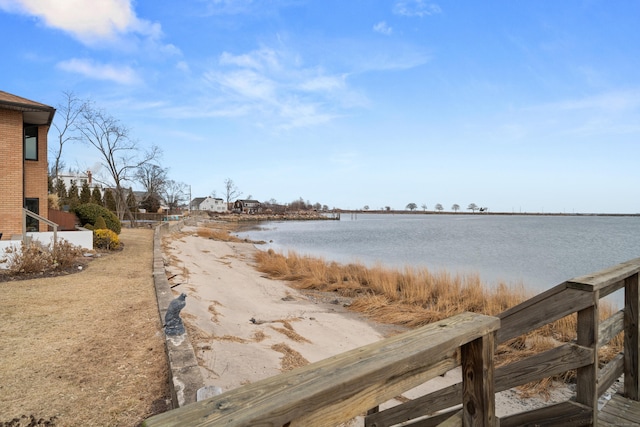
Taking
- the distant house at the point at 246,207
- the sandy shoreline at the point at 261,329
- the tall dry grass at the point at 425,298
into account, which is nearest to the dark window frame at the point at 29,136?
the sandy shoreline at the point at 261,329

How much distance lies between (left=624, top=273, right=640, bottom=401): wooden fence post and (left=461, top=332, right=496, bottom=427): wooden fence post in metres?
2.28

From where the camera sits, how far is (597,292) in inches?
92.0

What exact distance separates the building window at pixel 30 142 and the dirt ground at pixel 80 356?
929 centimetres

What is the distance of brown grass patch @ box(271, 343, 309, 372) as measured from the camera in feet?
18.0

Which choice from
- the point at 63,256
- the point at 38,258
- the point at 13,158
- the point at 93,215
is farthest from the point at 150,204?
the point at 38,258

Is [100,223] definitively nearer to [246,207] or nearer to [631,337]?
[631,337]

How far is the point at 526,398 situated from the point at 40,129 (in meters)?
19.0

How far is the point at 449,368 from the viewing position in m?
1.48

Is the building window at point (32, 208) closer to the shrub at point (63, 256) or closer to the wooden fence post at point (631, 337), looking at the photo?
the shrub at point (63, 256)

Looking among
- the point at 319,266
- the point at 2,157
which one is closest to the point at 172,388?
the point at 319,266

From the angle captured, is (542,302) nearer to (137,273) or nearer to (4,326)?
(4,326)

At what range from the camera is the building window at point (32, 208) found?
14720 millimetres

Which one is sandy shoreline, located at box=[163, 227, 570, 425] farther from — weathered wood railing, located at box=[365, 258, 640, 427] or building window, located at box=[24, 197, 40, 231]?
building window, located at box=[24, 197, 40, 231]

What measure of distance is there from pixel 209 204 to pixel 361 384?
397 ft
